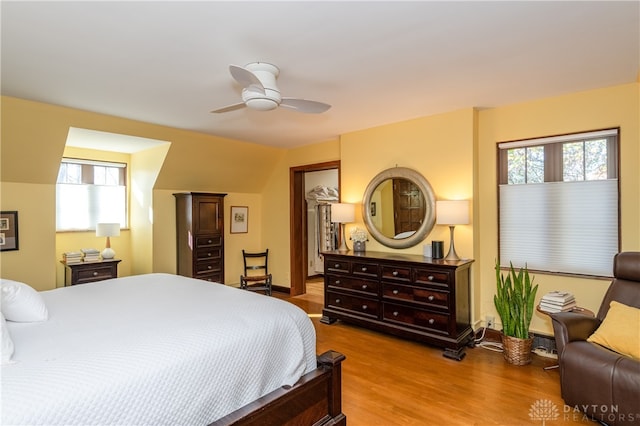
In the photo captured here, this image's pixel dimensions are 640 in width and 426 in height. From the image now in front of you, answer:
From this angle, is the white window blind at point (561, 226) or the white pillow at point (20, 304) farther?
the white window blind at point (561, 226)

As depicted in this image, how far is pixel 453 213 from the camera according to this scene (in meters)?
3.34

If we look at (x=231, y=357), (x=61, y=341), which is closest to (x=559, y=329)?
(x=231, y=357)

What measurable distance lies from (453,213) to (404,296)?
0.97m

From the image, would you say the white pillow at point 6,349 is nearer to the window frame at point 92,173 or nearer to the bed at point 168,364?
the bed at point 168,364

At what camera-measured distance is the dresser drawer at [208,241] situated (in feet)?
15.9

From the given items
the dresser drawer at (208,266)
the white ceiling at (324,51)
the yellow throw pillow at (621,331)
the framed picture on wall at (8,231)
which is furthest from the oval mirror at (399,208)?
the framed picture on wall at (8,231)

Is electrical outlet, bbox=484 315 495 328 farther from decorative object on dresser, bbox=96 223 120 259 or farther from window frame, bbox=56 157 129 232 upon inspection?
window frame, bbox=56 157 129 232

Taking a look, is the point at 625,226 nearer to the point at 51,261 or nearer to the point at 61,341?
the point at 61,341

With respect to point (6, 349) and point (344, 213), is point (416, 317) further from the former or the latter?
point (6, 349)

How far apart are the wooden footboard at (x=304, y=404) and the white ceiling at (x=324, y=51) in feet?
6.48

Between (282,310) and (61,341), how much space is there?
1.08 m

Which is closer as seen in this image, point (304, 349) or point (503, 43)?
point (304, 349)

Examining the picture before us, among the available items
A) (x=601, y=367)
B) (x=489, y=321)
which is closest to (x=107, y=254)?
(x=489, y=321)

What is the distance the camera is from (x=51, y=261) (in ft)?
12.5
